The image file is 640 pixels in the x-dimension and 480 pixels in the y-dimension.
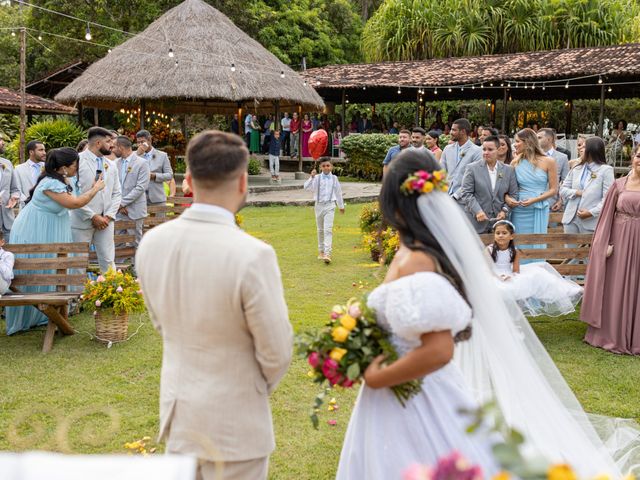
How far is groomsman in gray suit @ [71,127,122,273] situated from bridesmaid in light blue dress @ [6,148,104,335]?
0.94 feet

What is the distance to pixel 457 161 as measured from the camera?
31.1 feet

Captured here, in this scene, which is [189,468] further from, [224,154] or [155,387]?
[155,387]

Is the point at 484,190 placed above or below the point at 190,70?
below

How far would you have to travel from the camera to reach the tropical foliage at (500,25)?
31.2m

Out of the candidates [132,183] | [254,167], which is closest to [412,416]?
[132,183]

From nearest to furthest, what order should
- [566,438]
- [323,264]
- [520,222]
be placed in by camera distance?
[566,438] → [520,222] → [323,264]

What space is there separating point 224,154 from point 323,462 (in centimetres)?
274

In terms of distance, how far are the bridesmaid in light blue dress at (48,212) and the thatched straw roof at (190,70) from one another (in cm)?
1342

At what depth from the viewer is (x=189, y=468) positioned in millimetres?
1687

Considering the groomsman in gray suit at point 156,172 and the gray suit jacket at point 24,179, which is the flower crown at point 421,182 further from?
the groomsman in gray suit at point 156,172

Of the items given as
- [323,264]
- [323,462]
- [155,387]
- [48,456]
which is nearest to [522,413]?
[323,462]

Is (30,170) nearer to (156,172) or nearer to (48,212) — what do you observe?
(156,172)

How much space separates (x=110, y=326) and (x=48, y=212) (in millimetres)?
1667

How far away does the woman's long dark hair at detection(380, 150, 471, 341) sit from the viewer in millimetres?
2998
